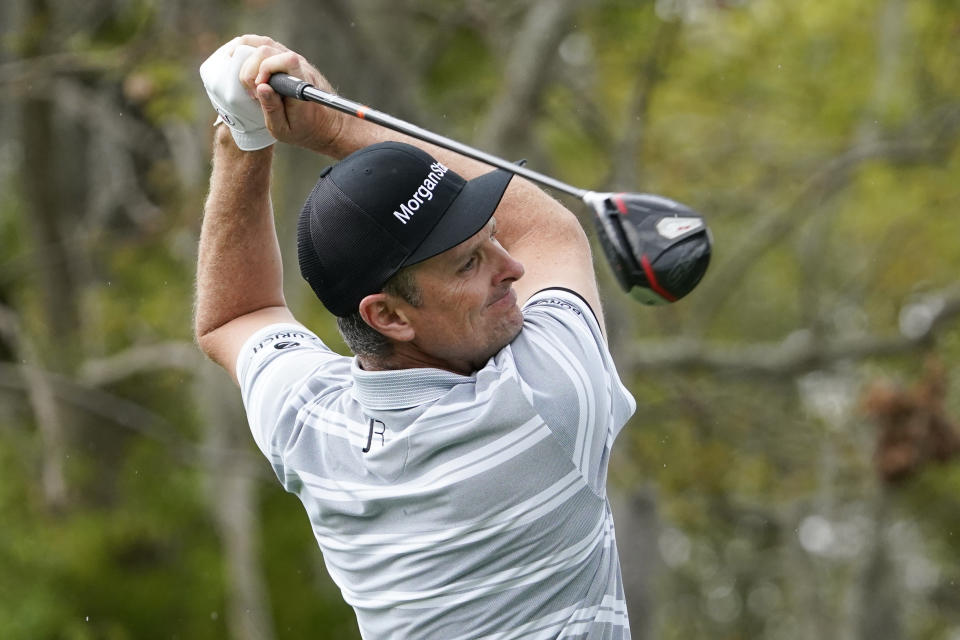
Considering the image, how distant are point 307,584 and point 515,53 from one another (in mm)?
5420

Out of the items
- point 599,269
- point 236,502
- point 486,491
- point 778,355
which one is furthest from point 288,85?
point 778,355

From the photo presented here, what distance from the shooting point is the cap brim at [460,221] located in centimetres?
281

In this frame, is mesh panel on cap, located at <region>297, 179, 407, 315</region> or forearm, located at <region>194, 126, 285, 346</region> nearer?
mesh panel on cap, located at <region>297, 179, 407, 315</region>

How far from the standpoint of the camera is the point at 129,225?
14.3m

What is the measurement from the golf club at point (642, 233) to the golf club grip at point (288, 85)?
0.13ft

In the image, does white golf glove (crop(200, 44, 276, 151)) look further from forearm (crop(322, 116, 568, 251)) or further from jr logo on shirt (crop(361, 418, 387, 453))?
jr logo on shirt (crop(361, 418, 387, 453))

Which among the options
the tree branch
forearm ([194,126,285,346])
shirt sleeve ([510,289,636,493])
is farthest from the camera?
the tree branch

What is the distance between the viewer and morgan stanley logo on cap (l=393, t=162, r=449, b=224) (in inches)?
110

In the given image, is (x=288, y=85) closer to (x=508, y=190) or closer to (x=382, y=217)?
(x=382, y=217)

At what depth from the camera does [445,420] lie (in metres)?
2.75

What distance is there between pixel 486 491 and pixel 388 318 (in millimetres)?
405

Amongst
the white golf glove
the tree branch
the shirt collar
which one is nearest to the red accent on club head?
the shirt collar

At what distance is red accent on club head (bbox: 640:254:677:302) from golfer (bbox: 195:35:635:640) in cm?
15

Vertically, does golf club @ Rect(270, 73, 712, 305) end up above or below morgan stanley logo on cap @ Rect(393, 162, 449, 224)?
below
